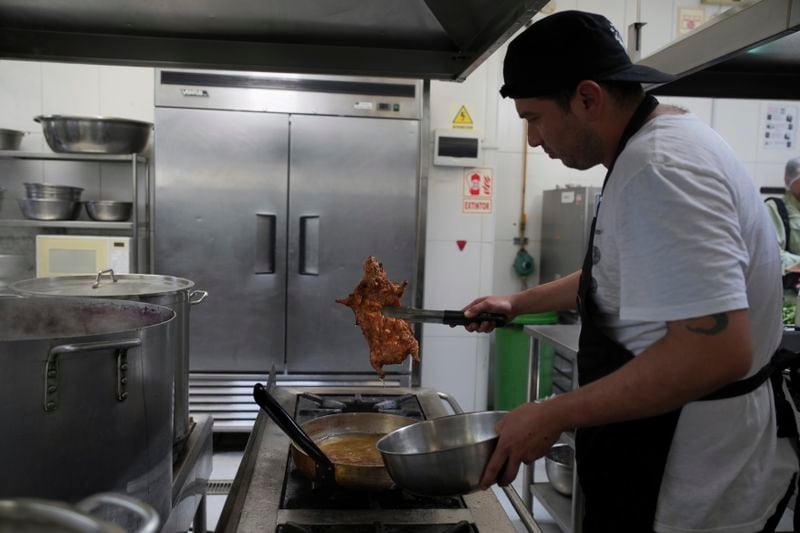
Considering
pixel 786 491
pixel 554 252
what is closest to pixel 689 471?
pixel 786 491

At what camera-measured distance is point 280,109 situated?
3945 millimetres

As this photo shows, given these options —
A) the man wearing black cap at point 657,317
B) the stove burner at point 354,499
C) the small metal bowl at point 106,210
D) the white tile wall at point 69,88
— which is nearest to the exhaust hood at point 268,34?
the man wearing black cap at point 657,317

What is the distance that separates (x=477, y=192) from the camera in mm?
4664

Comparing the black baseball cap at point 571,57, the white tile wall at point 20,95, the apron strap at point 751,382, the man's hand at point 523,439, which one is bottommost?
the man's hand at point 523,439

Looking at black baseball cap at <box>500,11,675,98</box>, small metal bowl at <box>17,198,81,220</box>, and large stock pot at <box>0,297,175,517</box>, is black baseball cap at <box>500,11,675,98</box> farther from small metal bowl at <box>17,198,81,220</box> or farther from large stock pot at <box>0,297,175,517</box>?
small metal bowl at <box>17,198,81,220</box>

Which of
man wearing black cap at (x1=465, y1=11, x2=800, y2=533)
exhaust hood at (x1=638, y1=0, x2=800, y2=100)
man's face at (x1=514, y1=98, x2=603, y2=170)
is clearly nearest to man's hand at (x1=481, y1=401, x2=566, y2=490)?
man wearing black cap at (x1=465, y1=11, x2=800, y2=533)

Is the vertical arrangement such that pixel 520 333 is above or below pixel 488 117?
below

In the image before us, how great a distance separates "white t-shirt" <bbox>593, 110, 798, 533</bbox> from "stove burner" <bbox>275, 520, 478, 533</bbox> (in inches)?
17.1

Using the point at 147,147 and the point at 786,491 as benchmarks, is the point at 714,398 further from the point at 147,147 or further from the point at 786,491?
the point at 147,147

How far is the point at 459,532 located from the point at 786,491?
725 millimetres

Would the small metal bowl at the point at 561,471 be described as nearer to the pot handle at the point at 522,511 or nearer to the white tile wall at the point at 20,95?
the pot handle at the point at 522,511

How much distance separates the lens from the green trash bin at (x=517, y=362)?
14.3ft

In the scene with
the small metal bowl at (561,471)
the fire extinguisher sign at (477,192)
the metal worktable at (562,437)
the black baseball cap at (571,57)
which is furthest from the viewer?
the fire extinguisher sign at (477,192)

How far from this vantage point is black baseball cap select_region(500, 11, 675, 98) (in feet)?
4.00
